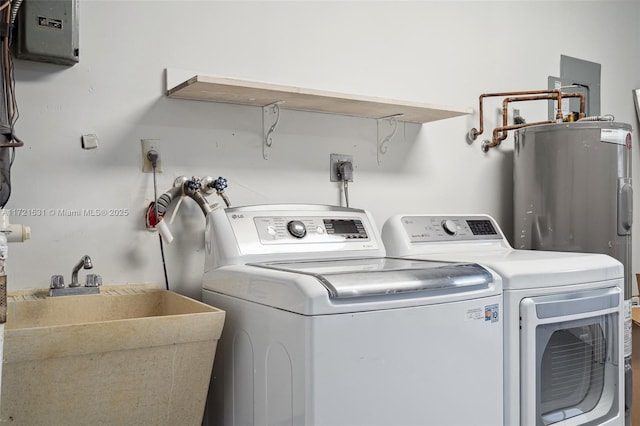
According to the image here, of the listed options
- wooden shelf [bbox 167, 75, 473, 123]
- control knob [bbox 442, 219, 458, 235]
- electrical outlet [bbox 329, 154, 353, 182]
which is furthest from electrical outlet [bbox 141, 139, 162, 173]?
control knob [bbox 442, 219, 458, 235]

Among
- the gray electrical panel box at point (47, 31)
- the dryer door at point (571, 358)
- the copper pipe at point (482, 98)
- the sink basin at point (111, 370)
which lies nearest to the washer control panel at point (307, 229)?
the sink basin at point (111, 370)

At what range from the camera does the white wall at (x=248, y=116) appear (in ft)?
6.23

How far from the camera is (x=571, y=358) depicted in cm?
191

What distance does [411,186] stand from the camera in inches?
107

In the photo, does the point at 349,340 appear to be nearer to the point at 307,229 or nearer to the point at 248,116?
the point at 307,229

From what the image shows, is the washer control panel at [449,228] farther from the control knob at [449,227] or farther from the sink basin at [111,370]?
the sink basin at [111,370]

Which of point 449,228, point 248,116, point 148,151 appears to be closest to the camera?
point 148,151

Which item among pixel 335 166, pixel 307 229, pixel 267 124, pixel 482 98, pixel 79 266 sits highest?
pixel 482 98

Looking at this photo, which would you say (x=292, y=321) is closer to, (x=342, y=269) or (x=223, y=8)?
(x=342, y=269)

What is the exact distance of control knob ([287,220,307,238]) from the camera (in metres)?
2.00

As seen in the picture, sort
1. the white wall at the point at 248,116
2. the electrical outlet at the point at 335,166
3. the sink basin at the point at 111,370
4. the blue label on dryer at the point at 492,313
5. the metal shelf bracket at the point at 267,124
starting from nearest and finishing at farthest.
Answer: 1. the sink basin at the point at 111,370
2. the blue label on dryer at the point at 492,313
3. the white wall at the point at 248,116
4. the metal shelf bracket at the point at 267,124
5. the electrical outlet at the point at 335,166

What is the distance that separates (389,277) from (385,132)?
126 centimetres

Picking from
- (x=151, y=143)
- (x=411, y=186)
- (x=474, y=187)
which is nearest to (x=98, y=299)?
(x=151, y=143)

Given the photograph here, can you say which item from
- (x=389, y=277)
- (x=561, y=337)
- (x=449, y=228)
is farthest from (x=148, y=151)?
(x=561, y=337)
